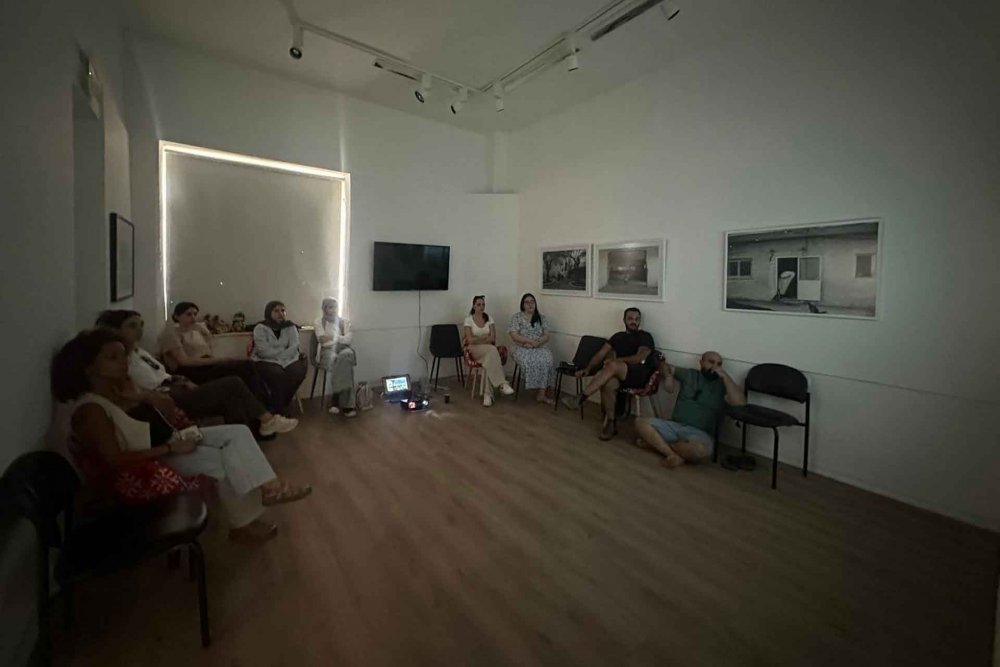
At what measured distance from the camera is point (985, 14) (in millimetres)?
2709

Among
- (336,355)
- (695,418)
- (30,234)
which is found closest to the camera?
(30,234)

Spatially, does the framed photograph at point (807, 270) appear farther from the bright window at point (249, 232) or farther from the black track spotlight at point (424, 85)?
the bright window at point (249, 232)

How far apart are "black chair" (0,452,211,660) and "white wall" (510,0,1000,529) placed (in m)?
4.16

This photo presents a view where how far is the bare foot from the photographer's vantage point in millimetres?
3566

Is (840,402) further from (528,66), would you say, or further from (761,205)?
(528,66)

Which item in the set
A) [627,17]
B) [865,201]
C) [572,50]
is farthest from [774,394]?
[572,50]

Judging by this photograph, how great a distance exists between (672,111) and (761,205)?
1429mm

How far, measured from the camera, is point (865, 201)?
321 centimetres

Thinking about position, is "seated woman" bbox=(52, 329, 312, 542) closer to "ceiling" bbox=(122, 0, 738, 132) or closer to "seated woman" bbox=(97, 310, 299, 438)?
"seated woman" bbox=(97, 310, 299, 438)

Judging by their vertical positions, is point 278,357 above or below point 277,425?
above

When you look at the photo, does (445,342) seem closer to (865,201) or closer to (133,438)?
(133,438)

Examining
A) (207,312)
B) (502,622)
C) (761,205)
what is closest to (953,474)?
(761,205)

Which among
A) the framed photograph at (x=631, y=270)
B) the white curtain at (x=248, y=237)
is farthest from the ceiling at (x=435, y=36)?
the framed photograph at (x=631, y=270)

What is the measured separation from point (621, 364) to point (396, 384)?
2714mm
